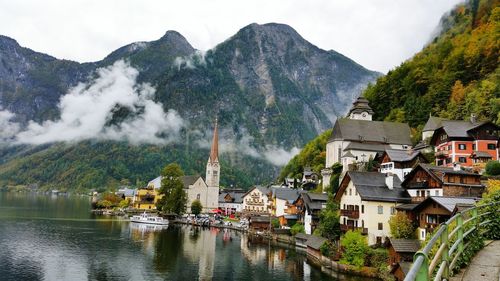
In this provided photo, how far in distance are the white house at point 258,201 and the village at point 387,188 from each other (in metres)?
9.40

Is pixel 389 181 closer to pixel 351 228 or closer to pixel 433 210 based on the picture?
pixel 351 228

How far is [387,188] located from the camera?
5159cm

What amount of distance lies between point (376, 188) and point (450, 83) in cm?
4769

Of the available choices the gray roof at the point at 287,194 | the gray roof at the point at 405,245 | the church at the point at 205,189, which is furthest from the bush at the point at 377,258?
the church at the point at 205,189

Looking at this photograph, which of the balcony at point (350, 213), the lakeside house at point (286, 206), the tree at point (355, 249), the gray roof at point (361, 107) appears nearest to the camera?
the tree at point (355, 249)

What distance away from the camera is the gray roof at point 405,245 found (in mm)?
40719

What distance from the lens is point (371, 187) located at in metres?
51.4

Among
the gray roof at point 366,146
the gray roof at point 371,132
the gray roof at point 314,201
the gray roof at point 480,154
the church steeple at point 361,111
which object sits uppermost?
the church steeple at point 361,111

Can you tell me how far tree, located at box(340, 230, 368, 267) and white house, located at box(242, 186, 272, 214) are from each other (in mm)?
60307

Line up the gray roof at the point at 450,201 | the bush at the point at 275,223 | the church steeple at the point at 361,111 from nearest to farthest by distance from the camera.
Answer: the gray roof at the point at 450,201 < the bush at the point at 275,223 < the church steeple at the point at 361,111

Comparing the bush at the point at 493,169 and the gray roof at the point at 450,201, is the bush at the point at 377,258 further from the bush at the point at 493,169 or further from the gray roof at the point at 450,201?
the bush at the point at 493,169

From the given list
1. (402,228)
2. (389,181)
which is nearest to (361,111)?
(389,181)

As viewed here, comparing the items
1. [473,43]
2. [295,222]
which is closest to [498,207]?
[295,222]

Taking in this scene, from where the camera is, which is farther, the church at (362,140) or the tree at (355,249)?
the church at (362,140)
